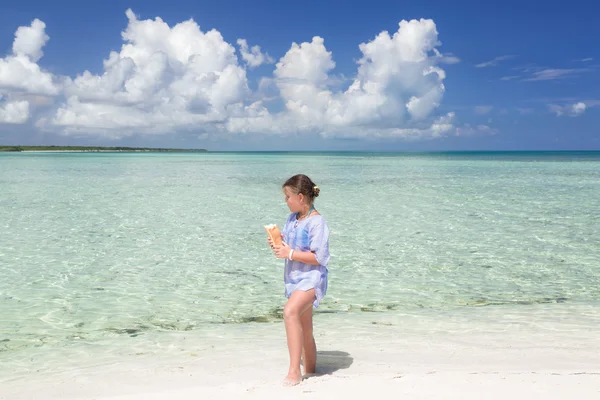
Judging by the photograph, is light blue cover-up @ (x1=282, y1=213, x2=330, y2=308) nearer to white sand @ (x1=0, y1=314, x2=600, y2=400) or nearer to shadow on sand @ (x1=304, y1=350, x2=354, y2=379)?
white sand @ (x1=0, y1=314, x2=600, y2=400)

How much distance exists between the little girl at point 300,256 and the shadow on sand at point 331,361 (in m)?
0.59

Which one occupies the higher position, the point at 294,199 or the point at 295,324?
the point at 294,199

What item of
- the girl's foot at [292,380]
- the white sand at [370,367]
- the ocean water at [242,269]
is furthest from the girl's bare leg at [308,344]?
the ocean water at [242,269]

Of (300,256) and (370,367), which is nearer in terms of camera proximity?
(300,256)

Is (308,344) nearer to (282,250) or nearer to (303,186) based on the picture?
(282,250)

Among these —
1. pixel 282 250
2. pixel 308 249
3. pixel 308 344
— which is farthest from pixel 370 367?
pixel 282 250

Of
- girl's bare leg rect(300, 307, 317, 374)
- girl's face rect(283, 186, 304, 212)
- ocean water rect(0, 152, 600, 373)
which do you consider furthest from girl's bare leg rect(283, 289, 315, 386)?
ocean water rect(0, 152, 600, 373)

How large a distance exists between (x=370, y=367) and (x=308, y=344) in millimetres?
745

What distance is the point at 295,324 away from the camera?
4.22 m

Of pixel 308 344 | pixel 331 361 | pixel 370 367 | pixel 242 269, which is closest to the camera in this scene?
pixel 308 344

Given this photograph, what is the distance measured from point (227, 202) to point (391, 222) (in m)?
7.82

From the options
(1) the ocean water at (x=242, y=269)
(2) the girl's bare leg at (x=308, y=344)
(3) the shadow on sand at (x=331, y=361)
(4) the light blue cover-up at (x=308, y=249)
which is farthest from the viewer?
(1) the ocean water at (x=242, y=269)

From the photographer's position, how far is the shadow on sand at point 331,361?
4914mm

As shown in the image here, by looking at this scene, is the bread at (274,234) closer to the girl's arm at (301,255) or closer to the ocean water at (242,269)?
the girl's arm at (301,255)
